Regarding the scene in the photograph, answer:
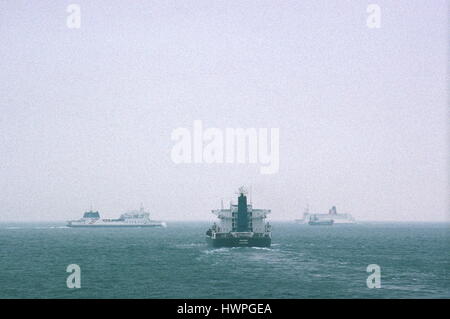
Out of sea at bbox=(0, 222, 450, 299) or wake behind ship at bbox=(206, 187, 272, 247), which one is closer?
sea at bbox=(0, 222, 450, 299)

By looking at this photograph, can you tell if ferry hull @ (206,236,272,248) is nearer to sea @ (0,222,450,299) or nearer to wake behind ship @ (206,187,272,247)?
wake behind ship @ (206,187,272,247)

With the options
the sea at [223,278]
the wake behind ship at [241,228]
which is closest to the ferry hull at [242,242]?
the wake behind ship at [241,228]

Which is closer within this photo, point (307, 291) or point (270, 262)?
point (307, 291)

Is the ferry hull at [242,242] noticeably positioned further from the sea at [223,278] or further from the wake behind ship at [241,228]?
the sea at [223,278]

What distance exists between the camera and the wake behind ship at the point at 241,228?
272 feet


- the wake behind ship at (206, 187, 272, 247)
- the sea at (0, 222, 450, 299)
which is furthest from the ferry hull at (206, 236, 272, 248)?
the sea at (0, 222, 450, 299)

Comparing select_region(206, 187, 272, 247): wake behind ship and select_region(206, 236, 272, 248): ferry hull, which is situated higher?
select_region(206, 187, 272, 247): wake behind ship

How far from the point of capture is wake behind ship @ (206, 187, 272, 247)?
82938 mm

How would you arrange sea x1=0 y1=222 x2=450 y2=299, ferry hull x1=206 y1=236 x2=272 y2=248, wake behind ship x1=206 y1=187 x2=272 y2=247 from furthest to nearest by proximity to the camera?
wake behind ship x1=206 y1=187 x2=272 y2=247
ferry hull x1=206 y1=236 x2=272 y2=248
sea x1=0 y1=222 x2=450 y2=299

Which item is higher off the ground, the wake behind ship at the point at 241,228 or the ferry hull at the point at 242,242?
the wake behind ship at the point at 241,228
